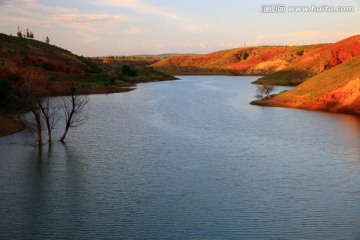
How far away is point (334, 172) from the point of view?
97.6 feet

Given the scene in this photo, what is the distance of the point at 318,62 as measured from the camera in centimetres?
11788

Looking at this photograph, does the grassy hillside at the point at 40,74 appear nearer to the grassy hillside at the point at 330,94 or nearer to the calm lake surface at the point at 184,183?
the calm lake surface at the point at 184,183

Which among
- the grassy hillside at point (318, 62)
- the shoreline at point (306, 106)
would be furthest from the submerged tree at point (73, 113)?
the grassy hillside at point (318, 62)

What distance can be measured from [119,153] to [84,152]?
280 cm

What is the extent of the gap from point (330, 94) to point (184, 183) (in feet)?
144

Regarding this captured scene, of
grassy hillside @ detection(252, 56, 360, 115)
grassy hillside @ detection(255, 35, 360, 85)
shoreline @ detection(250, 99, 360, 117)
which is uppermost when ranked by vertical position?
grassy hillside @ detection(255, 35, 360, 85)

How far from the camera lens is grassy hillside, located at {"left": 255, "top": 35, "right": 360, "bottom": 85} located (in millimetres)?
106863

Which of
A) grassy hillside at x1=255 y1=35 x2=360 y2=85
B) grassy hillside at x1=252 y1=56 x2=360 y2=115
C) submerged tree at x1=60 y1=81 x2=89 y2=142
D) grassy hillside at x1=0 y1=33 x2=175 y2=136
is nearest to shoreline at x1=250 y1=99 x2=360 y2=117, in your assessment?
grassy hillside at x1=252 y1=56 x2=360 y2=115

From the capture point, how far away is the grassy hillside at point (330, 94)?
6172cm

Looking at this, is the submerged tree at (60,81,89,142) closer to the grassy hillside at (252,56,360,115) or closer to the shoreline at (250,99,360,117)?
the shoreline at (250,99,360,117)

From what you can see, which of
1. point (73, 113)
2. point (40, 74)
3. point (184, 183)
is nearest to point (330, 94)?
point (73, 113)

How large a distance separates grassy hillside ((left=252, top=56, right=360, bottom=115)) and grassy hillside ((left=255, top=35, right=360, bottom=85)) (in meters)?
36.5

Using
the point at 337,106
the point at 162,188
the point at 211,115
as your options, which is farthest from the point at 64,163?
the point at 337,106

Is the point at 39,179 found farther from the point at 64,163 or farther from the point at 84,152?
the point at 84,152
